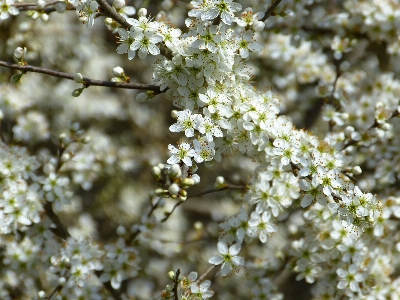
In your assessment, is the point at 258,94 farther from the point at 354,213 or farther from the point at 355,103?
the point at 355,103

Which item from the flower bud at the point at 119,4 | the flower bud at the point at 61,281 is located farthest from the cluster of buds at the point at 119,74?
the flower bud at the point at 61,281

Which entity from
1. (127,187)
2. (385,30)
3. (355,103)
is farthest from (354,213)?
(127,187)

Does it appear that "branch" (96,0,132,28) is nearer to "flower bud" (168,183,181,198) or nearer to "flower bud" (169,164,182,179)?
"flower bud" (169,164,182,179)

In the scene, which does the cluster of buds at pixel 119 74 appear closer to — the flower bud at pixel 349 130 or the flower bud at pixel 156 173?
the flower bud at pixel 156 173

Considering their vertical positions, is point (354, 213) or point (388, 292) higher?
point (354, 213)

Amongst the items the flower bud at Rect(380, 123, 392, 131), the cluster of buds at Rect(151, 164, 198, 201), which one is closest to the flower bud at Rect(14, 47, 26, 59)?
the cluster of buds at Rect(151, 164, 198, 201)

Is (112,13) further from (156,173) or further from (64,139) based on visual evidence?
(64,139)
